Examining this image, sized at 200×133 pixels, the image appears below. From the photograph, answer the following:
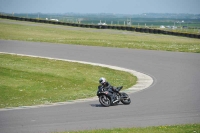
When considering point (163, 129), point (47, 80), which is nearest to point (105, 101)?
point (163, 129)

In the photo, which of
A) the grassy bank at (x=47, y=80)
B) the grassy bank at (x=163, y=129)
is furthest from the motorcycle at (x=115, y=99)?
the grassy bank at (x=163, y=129)

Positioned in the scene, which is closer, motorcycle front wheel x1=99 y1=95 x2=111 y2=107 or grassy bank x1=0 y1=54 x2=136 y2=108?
motorcycle front wheel x1=99 y1=95 x2=111 y2=107

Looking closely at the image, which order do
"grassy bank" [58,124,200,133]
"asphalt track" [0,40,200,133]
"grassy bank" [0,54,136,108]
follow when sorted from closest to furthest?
"grassy bank" [58,124,200,133]
"asphalt track" [0,40,200,133]
"grassy bank" [0,54,136,108]

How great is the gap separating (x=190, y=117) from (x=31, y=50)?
25.8m

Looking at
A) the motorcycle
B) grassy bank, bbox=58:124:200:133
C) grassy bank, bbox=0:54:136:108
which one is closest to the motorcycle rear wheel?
the motorcycle

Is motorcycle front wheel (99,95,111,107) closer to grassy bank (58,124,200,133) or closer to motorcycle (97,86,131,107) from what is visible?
motorcycle (97,86,131,107)

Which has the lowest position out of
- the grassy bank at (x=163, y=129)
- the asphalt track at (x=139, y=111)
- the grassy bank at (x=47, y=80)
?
the grassy bank at (x=47, y=80)

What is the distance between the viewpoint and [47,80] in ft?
78.0

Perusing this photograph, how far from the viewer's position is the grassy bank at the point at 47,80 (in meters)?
20.1

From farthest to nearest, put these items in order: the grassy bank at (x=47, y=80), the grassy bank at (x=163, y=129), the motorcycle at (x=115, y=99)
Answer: the grassy bank at (x=47, y=80) → the motorcycle at (x=115, y=99) → the grassy bank at (x=163, y=129)

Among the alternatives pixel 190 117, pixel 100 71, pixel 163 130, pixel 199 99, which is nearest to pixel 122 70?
pixel 100 71

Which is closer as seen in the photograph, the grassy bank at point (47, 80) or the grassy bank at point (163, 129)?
the grassy bank at point (163, 129)

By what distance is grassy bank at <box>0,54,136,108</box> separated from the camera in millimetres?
20062

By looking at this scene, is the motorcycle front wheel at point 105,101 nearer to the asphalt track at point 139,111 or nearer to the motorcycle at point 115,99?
the motorcycle at point 115,99
